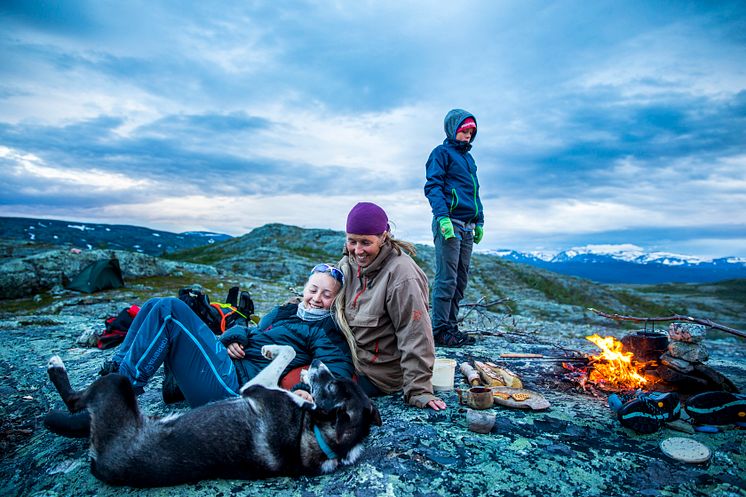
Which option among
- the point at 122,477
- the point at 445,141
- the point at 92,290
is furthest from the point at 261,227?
the point at 122,477

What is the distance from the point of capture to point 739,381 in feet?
22.4

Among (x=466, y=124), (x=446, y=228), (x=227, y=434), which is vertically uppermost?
(x=466, y=124)

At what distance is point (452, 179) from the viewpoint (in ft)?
27.1

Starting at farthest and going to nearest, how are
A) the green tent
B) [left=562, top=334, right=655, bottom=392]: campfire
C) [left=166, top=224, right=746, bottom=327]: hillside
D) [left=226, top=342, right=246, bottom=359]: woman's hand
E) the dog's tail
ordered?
1. [left=166, top=224, right=746, bottom=327]: hillside
2. the green tent
3. [left=562, top=334, right=655, bottom=392]: campfire
4. [left=226, top=342, right=246, bottom=359]: woman's hand
5. the dog's tail

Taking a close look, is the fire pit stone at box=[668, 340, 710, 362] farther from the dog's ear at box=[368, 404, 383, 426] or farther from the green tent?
the green tent

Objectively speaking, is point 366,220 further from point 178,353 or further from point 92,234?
point 92,234

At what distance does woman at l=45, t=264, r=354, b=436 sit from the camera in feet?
13.7

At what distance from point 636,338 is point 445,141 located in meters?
5.27

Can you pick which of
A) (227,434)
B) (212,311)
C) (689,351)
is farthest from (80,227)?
(689,351)

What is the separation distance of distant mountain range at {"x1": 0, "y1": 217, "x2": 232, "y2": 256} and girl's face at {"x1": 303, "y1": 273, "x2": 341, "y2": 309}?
106m

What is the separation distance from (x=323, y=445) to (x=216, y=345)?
6.19 ft

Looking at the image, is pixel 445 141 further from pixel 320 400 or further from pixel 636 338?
pixel 320 400

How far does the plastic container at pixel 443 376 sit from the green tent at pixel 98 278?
56.7ft

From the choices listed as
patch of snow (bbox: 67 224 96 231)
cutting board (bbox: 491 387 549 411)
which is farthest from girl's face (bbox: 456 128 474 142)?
patch of snow (bbox: 67 224 96 231)
